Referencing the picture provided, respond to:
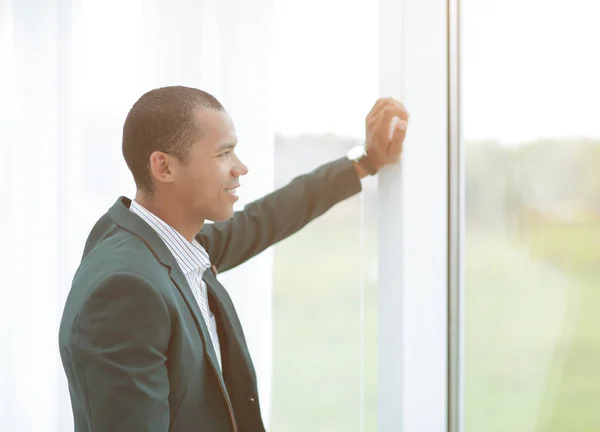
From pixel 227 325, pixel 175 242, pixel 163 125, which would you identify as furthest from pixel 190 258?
pixel 163 125

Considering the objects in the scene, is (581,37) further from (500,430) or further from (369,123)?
(500,430)

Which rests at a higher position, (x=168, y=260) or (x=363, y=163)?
(x=363, y=163)

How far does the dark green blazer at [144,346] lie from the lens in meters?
1.24

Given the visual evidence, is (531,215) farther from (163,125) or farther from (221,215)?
(163,125)

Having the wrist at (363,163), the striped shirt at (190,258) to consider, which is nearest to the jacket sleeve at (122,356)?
the striped shirt at (190,258)

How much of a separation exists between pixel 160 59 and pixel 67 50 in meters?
0.32

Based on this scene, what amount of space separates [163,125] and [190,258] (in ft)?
0.89

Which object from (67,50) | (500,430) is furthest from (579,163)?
(67,50)

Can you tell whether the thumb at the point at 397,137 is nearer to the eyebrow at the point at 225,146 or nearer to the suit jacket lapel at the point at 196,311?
the eyebrow at the point at 225,146

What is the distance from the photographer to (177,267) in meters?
1.43

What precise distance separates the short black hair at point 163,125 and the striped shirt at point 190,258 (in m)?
0.07

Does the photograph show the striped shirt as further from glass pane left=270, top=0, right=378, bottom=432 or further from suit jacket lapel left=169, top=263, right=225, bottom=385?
glass pane left=270, top=0, right=378, bottom=432

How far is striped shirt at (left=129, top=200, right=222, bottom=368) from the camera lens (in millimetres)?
1490

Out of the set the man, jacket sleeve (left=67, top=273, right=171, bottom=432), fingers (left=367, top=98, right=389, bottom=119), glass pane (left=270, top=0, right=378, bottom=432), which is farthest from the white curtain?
jacket sleeve (left=67, top=273, right=171, bottom=432)
